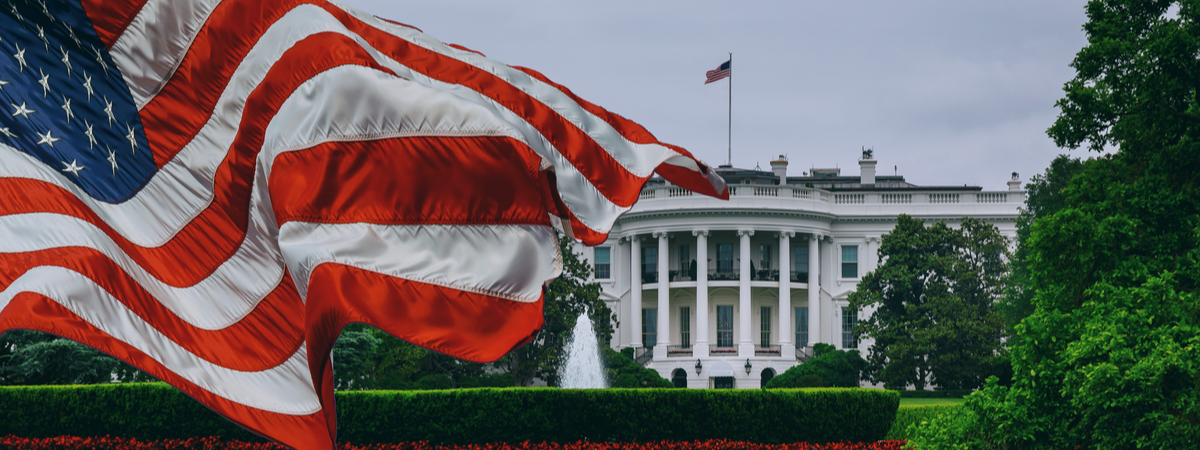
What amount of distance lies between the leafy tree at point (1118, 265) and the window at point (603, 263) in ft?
142

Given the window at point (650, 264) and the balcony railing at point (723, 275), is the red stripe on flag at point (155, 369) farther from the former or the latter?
the window at point (650, 264)

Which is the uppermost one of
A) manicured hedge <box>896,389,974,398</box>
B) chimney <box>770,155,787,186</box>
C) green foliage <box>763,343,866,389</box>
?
chimney <box>770,155,787,186</box>

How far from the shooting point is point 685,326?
170 ft

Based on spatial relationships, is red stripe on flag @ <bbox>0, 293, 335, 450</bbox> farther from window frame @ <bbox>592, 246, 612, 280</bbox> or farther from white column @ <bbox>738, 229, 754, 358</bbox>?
window frame @ <bbox>592, 246, 612, 280</bbox>

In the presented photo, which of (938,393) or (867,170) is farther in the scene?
(867,170)

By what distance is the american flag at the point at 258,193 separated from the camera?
4.50 meters

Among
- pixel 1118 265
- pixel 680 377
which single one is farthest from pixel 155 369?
pixel 680 377

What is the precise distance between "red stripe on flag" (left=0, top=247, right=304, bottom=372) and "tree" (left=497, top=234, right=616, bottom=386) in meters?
30.4

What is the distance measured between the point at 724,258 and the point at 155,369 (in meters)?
47.1

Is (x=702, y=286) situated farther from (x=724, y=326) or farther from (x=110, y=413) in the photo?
(x=110, y=413)

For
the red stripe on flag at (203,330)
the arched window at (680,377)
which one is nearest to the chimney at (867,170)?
the arched window at (680,377)

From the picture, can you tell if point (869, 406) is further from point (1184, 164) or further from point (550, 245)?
point (550, 245)

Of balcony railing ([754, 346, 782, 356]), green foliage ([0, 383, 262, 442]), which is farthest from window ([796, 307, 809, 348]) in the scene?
green foliage ([0, 383, 262, 442])

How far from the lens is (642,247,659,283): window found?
51.7 m
